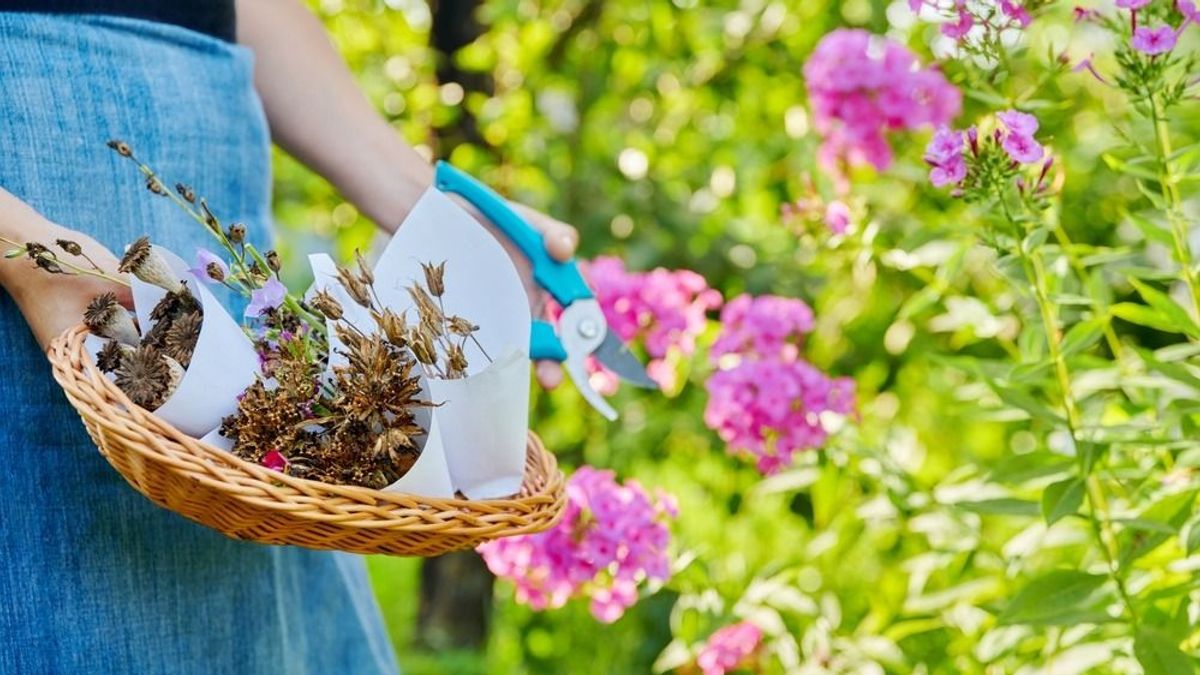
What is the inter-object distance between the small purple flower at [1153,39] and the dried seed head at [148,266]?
28.1 inches

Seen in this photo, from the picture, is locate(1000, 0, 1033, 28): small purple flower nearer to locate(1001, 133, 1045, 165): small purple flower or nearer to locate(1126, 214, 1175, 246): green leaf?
locate(1001, 133, 1045, 165): small purple flower

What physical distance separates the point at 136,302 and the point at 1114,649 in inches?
39.1

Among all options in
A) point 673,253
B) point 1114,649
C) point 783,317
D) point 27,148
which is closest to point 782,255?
point 673,253

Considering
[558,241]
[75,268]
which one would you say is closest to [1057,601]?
[558,241]

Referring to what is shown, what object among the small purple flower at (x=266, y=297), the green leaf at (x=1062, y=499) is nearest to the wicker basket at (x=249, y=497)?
the small purple flower at (x=266, y=297)

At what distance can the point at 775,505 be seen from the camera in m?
2.86

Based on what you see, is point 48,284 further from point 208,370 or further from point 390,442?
point 390,442

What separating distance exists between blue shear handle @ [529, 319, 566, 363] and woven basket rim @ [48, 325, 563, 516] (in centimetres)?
39

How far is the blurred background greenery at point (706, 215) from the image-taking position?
2125 millimetres

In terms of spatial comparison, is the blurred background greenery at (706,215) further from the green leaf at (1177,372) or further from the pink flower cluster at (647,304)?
the green leaf at (1177,372)

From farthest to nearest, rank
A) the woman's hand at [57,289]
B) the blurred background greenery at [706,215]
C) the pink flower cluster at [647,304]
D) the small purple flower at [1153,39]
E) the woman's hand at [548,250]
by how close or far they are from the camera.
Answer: the blurred background greenery at [706,215], the pink flower cluster at [647,304], the woman's hand at [548,250], the small purple flower at [1153,39], the woman's hand at [57,289]

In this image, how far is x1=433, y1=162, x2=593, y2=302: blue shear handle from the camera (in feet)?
4.25

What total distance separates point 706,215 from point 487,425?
56.0 inches

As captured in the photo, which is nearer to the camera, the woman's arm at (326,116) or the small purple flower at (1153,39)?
the small purple flower at (1153,39)
